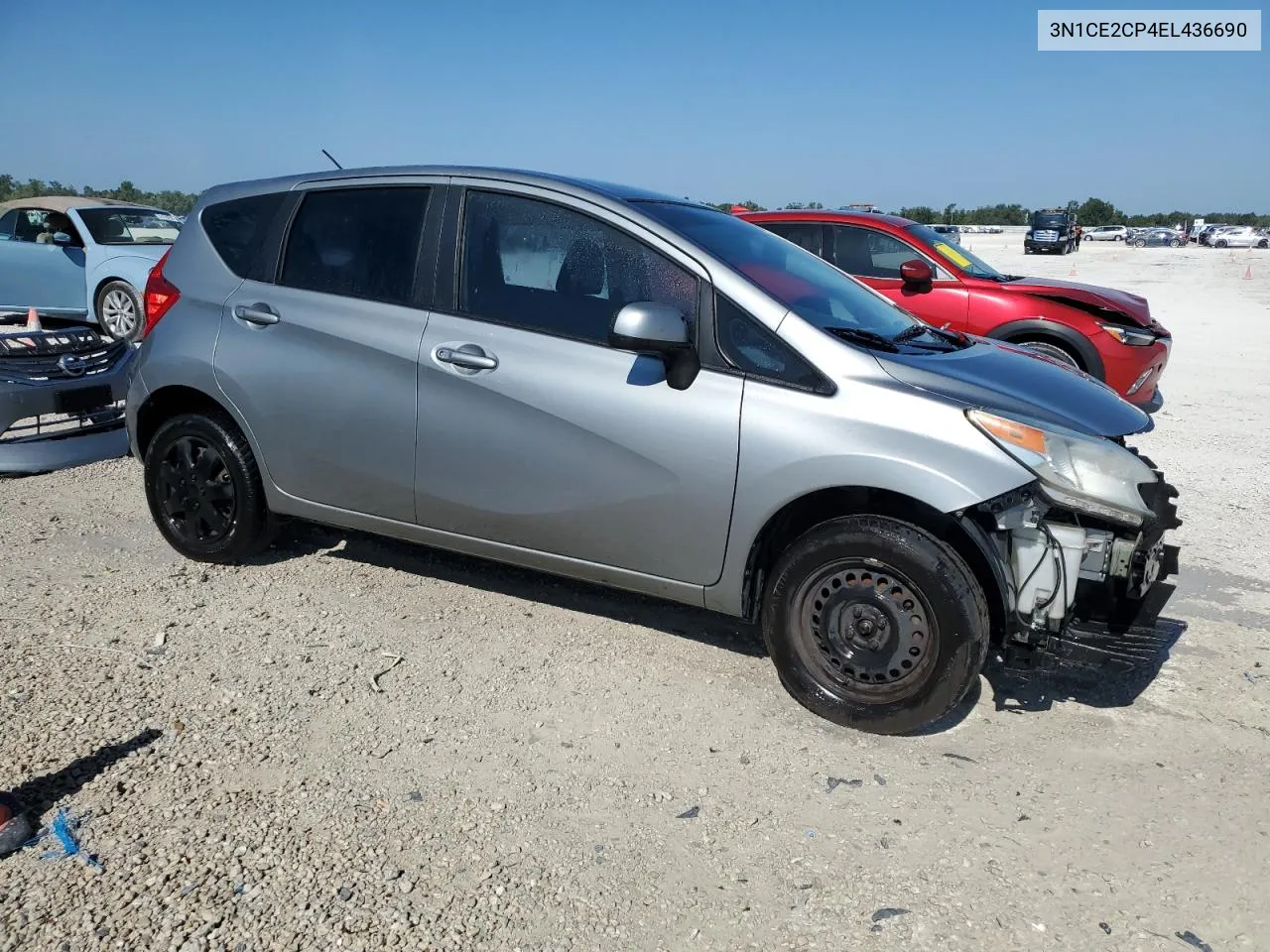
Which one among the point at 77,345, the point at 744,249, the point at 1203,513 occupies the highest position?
the point at 744,249

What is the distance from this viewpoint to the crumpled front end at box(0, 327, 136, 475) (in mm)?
6520

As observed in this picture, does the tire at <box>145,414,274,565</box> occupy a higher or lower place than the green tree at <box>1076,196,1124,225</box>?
lower

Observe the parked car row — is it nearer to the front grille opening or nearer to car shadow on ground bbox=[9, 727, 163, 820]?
the front grille opening

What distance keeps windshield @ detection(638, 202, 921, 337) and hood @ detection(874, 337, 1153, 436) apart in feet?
1.11

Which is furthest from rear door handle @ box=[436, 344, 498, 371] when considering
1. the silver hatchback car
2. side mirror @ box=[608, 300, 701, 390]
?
side mirror @ box=[608, 300, 701, 390]

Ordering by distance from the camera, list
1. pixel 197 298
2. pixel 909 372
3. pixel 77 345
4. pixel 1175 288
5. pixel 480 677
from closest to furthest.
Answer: pixel 909 372
pixel 480 677
pixel 197 298
pixel 77 345
pixel 1175 288

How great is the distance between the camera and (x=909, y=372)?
11.7 feet

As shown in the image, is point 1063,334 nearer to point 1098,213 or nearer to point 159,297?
point 159,297

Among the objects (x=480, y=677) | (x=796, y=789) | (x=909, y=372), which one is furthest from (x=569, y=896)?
(x=909, y=372)

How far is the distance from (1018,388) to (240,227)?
141 inches

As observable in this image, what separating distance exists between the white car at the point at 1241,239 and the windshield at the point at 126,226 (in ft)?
208

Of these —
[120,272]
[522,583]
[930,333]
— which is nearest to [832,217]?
[930,333]

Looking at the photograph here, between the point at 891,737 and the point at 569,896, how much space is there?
1394mm

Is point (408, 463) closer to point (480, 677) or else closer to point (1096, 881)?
point (480, 677)
